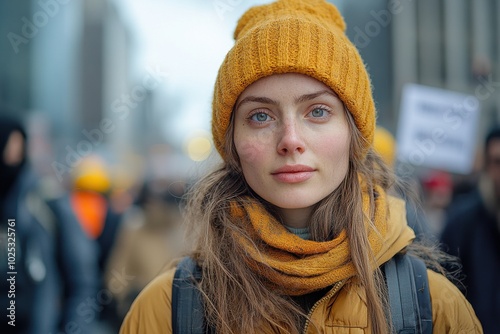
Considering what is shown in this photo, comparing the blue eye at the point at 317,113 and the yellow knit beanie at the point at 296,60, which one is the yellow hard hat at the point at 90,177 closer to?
the yellow knit beanie at the point at 296,60

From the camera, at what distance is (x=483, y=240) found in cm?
382

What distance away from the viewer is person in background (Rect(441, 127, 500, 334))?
3.58 meters

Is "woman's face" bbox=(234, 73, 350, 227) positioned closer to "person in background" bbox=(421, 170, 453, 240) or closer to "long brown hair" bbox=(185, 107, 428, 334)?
"long brown hair" bbox=(185, 107, 428, 334)

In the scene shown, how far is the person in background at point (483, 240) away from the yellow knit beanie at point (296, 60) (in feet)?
5.58

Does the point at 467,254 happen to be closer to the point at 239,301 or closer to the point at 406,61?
the point at 239,301

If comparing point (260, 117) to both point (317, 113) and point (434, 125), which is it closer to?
point (317, 113)

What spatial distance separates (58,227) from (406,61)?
42117 millimetres

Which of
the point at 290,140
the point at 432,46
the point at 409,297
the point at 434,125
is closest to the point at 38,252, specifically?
the point at 290,140

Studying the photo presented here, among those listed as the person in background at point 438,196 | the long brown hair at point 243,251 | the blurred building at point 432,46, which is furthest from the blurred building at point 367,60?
the long brown hair at point 243,251

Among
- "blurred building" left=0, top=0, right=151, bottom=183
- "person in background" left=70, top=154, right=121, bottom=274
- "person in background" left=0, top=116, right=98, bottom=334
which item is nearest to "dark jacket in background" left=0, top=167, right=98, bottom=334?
"person in background" left=0, top=116, right=98, bottom=334

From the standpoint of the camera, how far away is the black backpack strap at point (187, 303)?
2035 millimetres

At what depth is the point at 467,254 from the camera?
383 centimetres

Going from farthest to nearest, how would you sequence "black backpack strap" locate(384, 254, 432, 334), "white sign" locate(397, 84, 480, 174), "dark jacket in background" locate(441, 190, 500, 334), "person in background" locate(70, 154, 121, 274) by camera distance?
1. "person in background" locate(70, 154, 121, 274)
2. "white sign" locate(397, 84, 480, 174)
3. "dark jacket in background" locate(441, 190, 500, 334)
4. "black backpack strap" locate(384, 254, 432, 334)

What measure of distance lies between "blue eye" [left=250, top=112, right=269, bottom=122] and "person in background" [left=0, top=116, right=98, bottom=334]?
2.13 m
